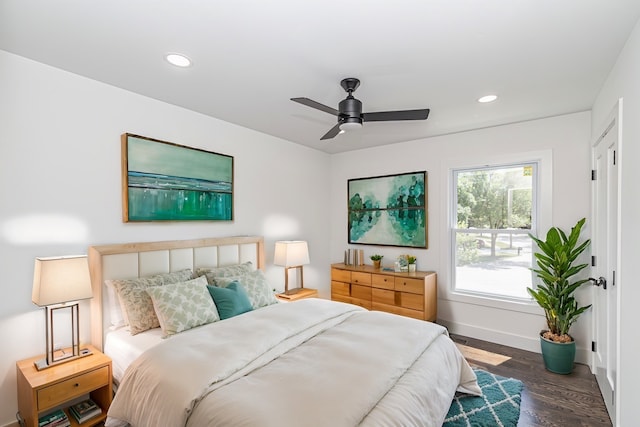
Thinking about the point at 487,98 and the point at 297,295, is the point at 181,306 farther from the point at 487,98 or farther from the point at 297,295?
the point at 487,98

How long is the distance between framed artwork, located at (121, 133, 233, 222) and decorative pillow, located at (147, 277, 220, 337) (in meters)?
0.77

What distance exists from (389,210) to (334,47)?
9.60ft

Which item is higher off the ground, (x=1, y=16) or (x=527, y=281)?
(x=1, y=16)

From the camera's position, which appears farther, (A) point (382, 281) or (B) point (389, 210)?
(B) point (389, 210)

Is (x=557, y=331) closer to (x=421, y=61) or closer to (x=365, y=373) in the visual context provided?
(x=365, y=373)

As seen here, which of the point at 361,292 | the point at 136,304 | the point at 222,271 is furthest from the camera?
the point at 361,292

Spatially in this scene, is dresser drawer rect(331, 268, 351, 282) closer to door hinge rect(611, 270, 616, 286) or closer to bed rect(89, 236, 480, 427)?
bed rect(89, 236, 480, 427)

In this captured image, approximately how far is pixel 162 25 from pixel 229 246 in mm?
2186

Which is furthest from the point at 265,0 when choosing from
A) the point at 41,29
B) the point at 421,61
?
the point at 41,29

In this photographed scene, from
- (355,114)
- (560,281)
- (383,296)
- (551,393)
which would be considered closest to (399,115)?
(355,114)

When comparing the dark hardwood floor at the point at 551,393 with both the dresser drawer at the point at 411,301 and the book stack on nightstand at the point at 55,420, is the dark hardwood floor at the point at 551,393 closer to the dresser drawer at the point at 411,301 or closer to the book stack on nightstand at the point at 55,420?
the dresser drawer at the point at 411,301

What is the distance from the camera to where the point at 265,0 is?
1609mm

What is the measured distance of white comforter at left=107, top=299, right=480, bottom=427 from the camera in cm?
150

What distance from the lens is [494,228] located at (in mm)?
3871
